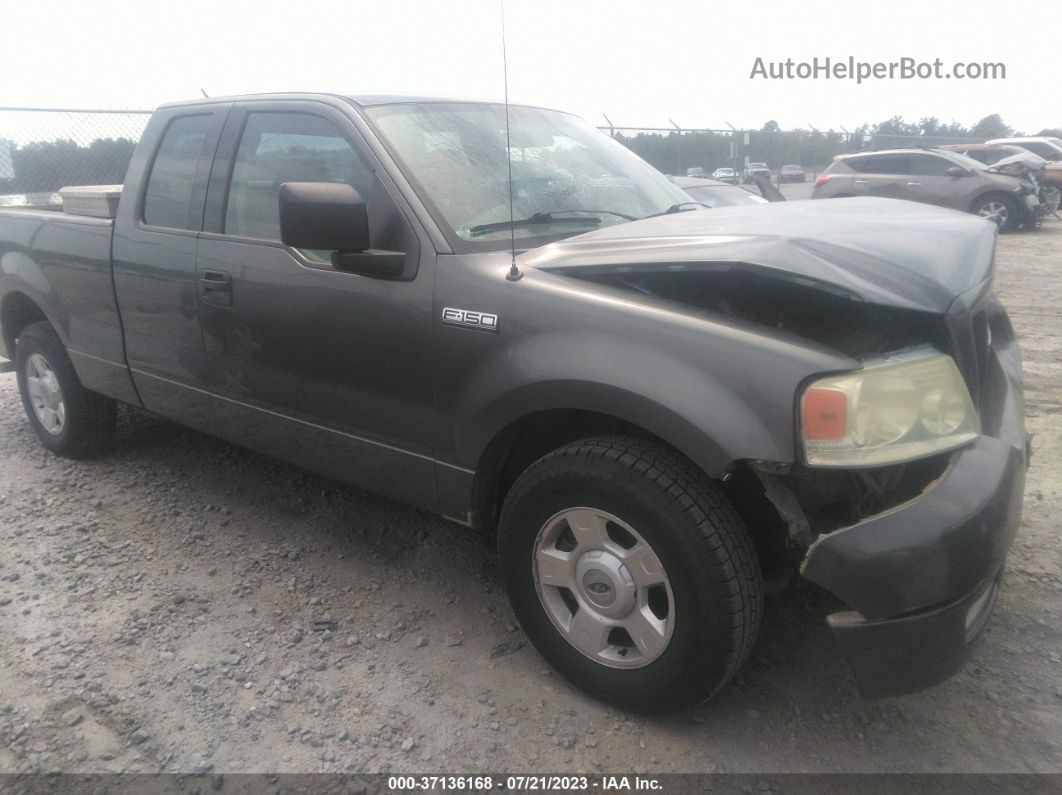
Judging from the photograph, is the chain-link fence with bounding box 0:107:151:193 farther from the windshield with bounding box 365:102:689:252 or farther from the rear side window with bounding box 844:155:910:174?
the rear side window with bounding box 844:155:910:174

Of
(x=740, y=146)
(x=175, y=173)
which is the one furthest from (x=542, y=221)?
(x=740, y=146)

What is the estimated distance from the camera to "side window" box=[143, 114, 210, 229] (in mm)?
3348

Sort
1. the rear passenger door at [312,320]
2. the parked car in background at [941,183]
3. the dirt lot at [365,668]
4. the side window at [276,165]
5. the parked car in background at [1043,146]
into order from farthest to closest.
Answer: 1. the parked car in background at [1043,146]
2. the parked car in background at [941,183]
3. the side window at [276,165]
4. the rear passenger door at [312,320]
5. the dirt lot at [365,668]

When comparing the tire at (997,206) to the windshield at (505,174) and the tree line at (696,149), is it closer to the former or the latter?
the tree line at (696,149)

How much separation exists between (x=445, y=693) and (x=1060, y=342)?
5738 millimetres

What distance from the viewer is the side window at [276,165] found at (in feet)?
9.27

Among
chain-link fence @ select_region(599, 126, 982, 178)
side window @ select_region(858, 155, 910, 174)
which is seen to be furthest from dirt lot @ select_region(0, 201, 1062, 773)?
side window @ select_region(858, 155, 910, 174)

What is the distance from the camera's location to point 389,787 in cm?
213

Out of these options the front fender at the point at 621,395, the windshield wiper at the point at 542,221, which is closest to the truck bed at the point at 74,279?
the windshield wiper at the point at 542,221

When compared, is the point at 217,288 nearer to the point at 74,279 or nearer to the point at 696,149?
the point at 74,279

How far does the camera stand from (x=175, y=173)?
3438 millimetres

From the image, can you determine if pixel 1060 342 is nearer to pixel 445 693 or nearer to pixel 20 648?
pixel 445 693

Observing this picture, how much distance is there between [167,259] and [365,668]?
1.87 metres

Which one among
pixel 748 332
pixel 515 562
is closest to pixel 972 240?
pixel 748 332
